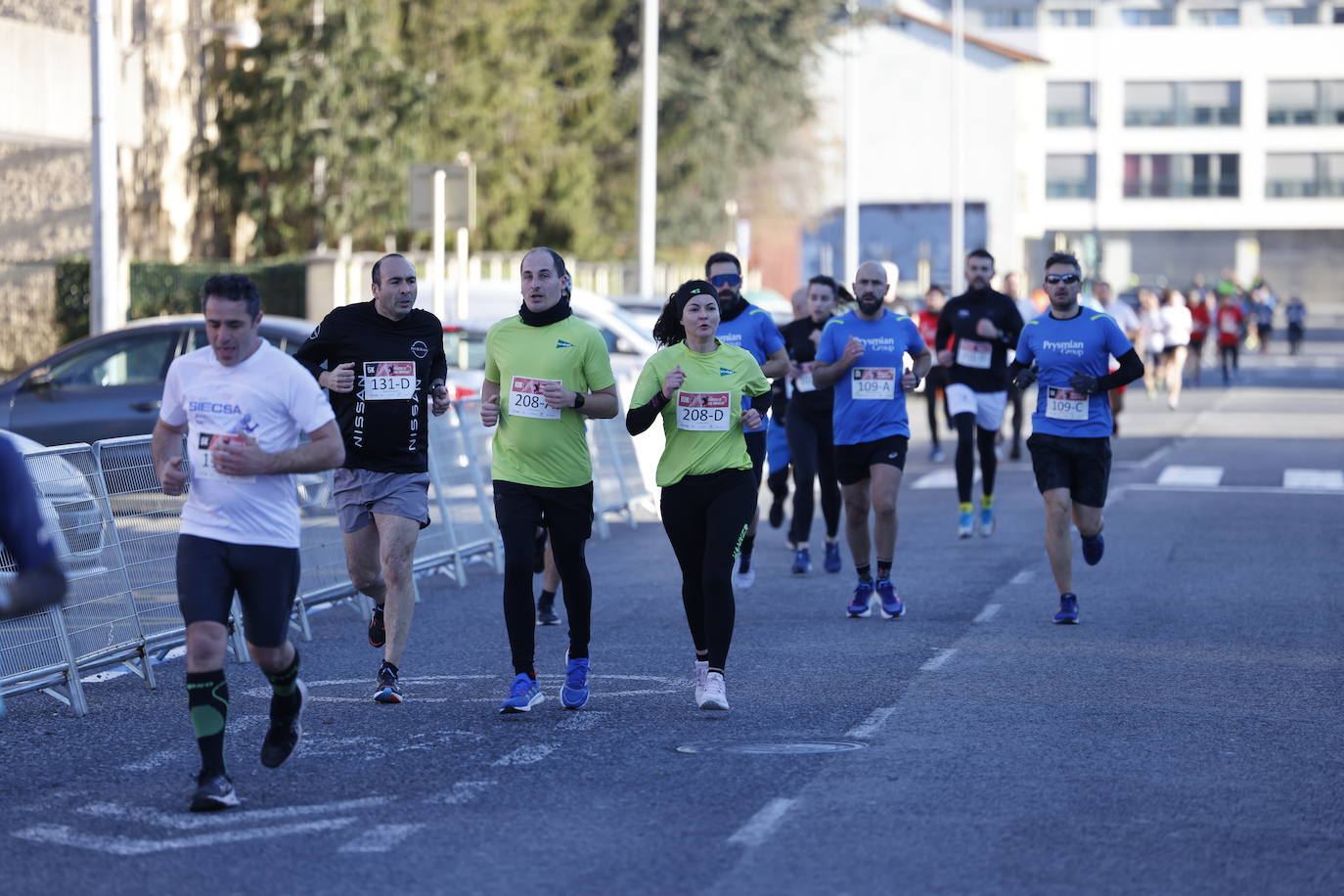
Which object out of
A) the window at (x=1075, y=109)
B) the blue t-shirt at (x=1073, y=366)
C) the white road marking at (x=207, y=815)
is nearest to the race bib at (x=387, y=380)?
the white road marking at (x=207, y=815)

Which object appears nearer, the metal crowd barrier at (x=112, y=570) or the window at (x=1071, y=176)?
the metal crowd barrier at (x=112, y=570)

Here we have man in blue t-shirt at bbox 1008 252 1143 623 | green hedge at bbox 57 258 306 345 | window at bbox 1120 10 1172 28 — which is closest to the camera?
man in blue t-shirt at bbox 1008 252 1143 623

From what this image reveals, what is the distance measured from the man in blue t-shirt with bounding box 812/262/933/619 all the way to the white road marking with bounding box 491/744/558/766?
3973 millimetres

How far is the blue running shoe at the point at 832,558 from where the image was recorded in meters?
13.6

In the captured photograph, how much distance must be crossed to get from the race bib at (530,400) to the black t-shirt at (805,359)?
4.76 m

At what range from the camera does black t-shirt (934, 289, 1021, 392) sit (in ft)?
51.4

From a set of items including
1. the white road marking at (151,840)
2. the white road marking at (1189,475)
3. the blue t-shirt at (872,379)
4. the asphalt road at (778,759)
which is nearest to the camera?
the asphalt road at (778,759)

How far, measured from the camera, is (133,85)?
91.4 ft

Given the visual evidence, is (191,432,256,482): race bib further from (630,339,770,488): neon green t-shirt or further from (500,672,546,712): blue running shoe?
(630,339,770,488): neon green t-shirt

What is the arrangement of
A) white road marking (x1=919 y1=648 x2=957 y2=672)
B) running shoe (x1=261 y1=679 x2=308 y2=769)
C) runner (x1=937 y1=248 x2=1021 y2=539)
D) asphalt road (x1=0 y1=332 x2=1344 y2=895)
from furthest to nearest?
runner (x1=937 y1=248 x2=1021 y2=539), white road marking (x1=919 y1=648 x2=957 y2=672), running shoe (x1=261 y1=679 x2=308 y2=769), asphalt road (x1=0 y1=332 x2=1344 y2=895)

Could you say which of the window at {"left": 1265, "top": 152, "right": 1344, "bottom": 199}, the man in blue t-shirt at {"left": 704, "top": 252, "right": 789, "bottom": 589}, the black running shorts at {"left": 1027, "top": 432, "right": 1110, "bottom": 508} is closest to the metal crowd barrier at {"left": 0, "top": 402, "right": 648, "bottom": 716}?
the man in blue t-shirt at {"left": 704, "top": 252, "right": 789, "bottom": 589}

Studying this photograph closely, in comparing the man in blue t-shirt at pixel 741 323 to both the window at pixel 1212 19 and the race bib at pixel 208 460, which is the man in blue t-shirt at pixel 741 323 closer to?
the race bib at pixel 208 460

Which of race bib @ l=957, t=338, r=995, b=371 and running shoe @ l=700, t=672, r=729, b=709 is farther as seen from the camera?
race bib @ l=957, t=338, r=995, b=371

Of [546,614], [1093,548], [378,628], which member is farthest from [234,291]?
[1093,548]
